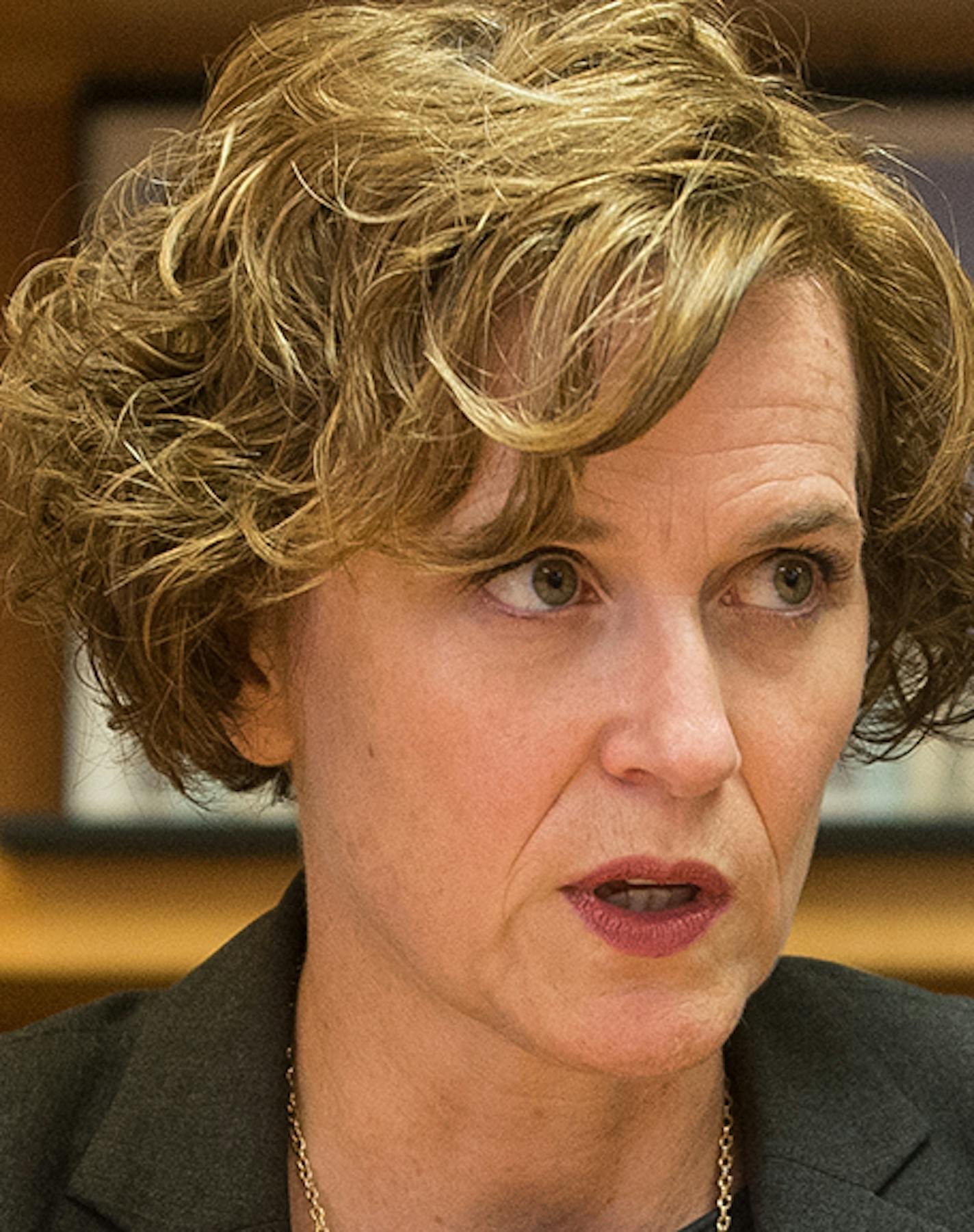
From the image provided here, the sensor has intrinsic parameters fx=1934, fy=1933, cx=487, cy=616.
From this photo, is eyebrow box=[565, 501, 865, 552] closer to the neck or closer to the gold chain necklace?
the neck

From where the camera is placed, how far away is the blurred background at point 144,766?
262cm

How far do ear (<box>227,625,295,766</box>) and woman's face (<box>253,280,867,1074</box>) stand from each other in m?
0.12

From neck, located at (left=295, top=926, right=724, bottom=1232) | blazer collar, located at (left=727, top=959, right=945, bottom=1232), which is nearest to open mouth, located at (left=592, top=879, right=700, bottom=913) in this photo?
neck, located at (left=295, top=926, right=724, bottom=1232)

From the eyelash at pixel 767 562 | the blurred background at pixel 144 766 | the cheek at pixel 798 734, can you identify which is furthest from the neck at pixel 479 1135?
the blurred background at pixel 144 766

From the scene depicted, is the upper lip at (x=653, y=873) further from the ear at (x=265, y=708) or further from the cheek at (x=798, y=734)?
the ear at (x=265, y=708)

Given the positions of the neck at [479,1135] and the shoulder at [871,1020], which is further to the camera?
the shoulder at [871,1020]

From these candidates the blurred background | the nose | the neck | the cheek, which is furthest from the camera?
the blurred background

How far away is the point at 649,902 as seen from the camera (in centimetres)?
131

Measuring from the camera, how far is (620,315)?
1258 mm

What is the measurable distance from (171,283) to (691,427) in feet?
1.38

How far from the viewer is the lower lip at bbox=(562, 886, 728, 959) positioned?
50.8 inches

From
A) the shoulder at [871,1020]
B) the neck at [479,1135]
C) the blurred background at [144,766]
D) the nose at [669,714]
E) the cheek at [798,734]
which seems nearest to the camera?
the nose at [669,714]

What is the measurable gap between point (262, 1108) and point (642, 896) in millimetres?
391

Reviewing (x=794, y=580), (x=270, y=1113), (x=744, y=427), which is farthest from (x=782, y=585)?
(x=270, y=1113)
